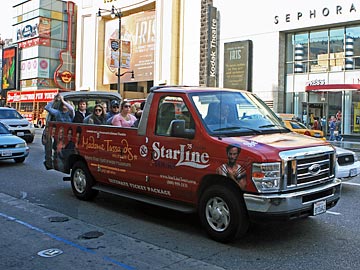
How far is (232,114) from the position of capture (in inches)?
233

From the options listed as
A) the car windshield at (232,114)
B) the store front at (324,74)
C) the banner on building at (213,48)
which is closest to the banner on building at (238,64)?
the banner on building at (213,48)

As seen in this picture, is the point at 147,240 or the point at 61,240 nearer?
the point at 61,240

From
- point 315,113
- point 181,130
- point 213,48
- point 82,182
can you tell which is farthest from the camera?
point 213,48

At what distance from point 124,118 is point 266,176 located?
144 inches

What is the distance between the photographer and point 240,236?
5262mm

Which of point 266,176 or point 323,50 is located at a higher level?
point 323,50

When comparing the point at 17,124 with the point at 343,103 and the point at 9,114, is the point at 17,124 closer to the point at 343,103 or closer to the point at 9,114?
the point at 9,114

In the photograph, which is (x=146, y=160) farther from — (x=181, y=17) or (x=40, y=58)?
(x=40, y=58)

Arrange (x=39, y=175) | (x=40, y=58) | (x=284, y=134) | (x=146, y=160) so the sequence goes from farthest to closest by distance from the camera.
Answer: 1. (x=40, y=58)
2. (x=39, y=175)
3. (x=146, y=160)
4. (x=284, y=134)

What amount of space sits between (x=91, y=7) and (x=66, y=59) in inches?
313

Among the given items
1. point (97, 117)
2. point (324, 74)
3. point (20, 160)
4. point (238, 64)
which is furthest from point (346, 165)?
point (238, 64)

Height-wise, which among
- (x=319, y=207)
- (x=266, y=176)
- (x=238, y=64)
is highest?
(x=238, y=64)

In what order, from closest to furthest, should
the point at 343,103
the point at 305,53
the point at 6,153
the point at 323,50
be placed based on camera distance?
the point at 6,153
the point at 343,103
the point at 323,50
the point at 305,53

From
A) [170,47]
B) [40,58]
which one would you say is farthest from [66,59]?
[170,47]
